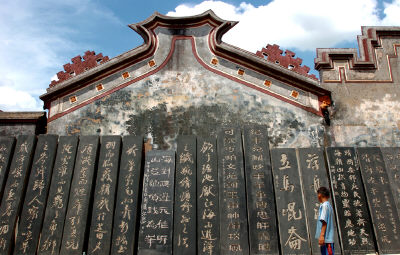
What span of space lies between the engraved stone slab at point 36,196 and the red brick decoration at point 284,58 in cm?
451

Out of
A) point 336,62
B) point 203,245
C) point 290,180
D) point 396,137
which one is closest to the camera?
point 203,245

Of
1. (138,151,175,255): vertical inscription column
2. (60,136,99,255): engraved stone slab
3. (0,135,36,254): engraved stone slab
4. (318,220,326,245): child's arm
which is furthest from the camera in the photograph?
(0,135,36,254): engraved stone slab

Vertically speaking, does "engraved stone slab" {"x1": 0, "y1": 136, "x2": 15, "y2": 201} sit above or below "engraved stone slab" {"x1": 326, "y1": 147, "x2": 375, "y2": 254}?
above

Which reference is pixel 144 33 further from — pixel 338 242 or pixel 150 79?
pixel 338 242

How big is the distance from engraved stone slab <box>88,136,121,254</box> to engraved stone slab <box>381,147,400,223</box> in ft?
14.6

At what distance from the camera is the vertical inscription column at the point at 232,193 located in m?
5.35

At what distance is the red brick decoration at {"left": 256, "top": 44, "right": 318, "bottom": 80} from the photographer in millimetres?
7750

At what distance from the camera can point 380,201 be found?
228 inches

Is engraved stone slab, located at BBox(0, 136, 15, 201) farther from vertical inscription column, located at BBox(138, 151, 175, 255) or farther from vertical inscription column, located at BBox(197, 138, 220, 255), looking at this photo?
vertical inscription column, located at BBox(197, 138, 220, 255)

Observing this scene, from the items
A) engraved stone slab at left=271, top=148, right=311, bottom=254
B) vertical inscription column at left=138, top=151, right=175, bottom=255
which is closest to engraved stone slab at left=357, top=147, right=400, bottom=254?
engraved stone slab at left=271, top=148, right=311, bottom=254

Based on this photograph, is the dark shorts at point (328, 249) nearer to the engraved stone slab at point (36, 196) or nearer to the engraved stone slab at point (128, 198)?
the engraved stone slab at point (128, 198)

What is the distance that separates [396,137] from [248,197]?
12.4 feet

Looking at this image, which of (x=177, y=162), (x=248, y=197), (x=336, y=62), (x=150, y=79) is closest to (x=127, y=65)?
(x=150, y=79)

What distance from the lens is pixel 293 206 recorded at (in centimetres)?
559
